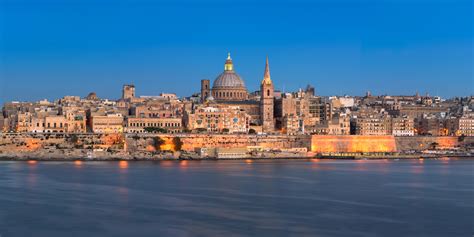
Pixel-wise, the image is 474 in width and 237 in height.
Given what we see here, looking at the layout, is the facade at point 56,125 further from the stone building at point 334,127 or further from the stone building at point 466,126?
the stone building at point 466,126

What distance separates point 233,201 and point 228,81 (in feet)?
122

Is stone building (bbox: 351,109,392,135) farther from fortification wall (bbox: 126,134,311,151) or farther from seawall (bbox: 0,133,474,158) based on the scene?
fortification wall (bbox: 126,134,311,151)

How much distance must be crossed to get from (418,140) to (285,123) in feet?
25.3

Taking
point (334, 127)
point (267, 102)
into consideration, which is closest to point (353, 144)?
point (334, 127)

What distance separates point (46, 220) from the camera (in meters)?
20.5

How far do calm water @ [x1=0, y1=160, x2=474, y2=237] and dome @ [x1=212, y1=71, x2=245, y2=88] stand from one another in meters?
25.1

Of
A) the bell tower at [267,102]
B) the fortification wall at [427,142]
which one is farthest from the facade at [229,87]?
the fortification wall at [427,142]

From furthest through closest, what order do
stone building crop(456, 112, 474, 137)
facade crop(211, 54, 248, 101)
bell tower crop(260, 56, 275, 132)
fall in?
facade crop(211, 54, 248, 101), bell tower crop(260, 56, 275, 132), stone building crop(456, 112, 474, 137)

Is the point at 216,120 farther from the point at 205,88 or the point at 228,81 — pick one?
the point at 205,88

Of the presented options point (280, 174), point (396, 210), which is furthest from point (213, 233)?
point (280, 174)

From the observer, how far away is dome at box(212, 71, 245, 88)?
61.0m

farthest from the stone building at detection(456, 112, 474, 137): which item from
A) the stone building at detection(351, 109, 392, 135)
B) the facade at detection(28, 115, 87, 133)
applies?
the facade at detection(28, 115, 87, 133)

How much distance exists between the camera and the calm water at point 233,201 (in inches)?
769

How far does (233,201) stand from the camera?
2409 cm
